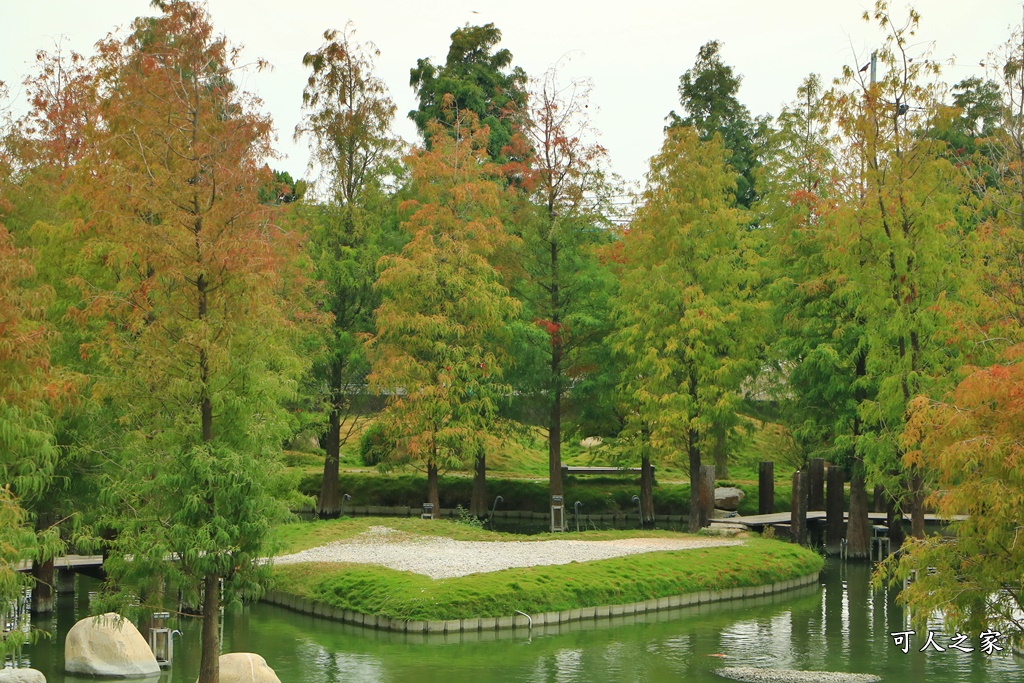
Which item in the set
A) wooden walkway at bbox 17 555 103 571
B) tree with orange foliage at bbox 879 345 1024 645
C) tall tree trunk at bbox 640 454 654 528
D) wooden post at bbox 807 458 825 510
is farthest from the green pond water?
tall tree trunk at bbox 640 454 654 528

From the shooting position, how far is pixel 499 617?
21594 mm

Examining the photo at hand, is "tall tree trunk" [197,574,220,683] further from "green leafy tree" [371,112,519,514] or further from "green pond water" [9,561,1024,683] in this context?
"green leafy tree" [371,112,519,514]

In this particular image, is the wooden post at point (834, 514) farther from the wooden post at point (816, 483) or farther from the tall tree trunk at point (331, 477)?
the tall tree trunk at point (331, 477)

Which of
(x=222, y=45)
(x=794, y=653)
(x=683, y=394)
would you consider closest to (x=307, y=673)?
(x=794, y=653)

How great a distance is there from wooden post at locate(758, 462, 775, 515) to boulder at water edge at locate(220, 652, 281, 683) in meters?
22.3

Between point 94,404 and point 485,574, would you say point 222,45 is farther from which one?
point 485,574

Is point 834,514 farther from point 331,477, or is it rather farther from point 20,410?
point 20,410

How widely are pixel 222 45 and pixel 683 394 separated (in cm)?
1857

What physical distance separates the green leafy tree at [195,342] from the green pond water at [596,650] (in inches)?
102

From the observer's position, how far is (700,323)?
103ft

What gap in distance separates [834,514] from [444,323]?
12.3 m

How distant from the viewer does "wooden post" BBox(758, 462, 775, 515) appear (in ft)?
117

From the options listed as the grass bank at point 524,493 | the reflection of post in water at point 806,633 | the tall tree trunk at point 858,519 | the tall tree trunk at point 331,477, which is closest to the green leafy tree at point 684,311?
the tall tree trunk at point 858,519

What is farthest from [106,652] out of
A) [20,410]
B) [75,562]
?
[75,562]
